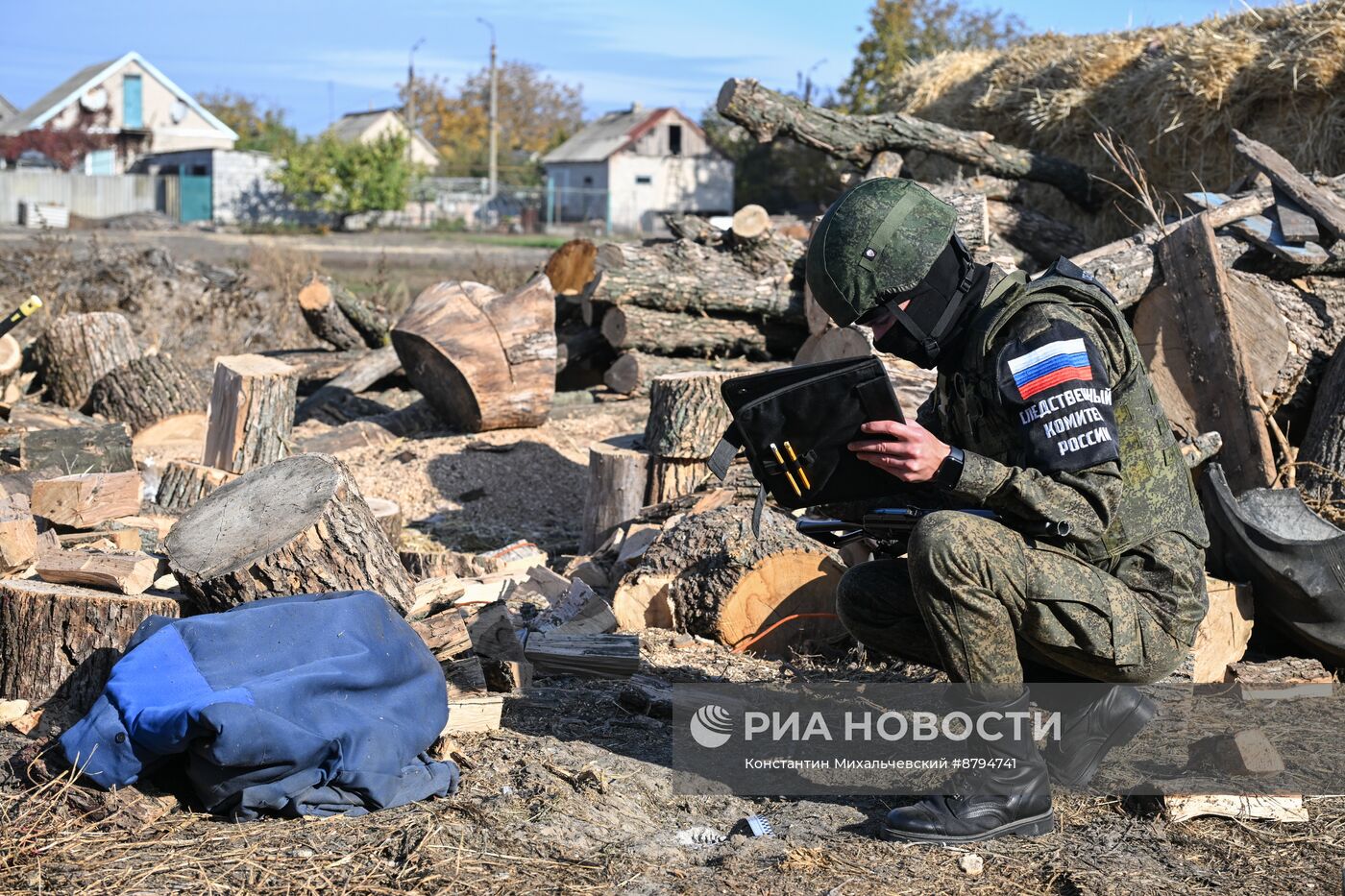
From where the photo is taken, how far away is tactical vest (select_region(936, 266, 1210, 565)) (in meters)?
3.15

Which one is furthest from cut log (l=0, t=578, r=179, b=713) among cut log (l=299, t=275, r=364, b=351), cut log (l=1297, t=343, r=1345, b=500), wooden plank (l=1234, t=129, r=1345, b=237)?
cut log (l=299, t=275, r=364, b=351)

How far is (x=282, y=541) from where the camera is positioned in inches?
155

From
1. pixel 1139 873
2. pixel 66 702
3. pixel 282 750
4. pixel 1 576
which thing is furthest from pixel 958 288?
pixel 1 576

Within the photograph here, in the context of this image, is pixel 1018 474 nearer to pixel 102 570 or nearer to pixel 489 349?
pixel 102 570

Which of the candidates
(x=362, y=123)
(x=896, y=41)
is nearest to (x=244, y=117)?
(x=362, y=123)

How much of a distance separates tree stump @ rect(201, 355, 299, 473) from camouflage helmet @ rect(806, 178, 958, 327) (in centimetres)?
439

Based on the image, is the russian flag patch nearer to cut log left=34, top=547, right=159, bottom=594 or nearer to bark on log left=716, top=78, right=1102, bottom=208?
cut log left=34, top=547, right=159, bottom=594

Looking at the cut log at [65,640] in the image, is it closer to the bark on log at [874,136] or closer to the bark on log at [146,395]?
the bark on log at [146,395]

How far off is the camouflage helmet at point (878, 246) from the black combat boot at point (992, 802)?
1.15 meters

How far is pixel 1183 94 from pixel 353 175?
33.4 m

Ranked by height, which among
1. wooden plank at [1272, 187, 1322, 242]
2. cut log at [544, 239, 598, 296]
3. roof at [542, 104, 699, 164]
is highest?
roof at [542, 104, 699, 164]

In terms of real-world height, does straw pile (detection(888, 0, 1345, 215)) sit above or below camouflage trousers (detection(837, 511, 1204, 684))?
above

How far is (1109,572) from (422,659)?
201 centimetres

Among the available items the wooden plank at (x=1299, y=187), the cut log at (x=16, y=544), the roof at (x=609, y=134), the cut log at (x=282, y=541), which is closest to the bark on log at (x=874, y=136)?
the wooden plank at (x=1299, y=187)
